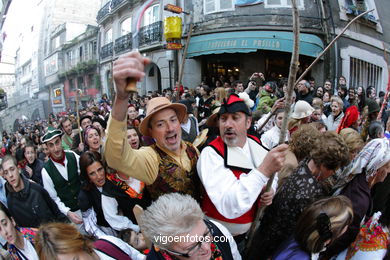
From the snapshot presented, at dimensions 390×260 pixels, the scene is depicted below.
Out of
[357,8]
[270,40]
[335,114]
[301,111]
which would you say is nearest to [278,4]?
[270,40]

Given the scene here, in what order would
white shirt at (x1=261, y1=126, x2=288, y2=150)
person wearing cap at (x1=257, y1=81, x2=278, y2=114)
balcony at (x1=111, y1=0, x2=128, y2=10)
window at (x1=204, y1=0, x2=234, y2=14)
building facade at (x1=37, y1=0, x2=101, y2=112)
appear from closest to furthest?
white shirt at (x1=261, y1=126, x2=288, y2=150), person wearing cap at (x1=257, y1=81, x2=278, y2=114), window at (x1=204, y1=0, x2=234, y2=14), balcony at (x1=111, y1=0, x2=128, y2=10), building facade at (x1=37, y1=0, x2=101, y2=112)

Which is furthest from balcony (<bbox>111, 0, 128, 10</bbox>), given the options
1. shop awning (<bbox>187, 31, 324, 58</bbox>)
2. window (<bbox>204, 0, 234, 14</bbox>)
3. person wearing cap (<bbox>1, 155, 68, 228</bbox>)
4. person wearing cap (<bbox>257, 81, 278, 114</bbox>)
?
person wearing cap (<bbox>1, 155, 68, 228</bbox>)

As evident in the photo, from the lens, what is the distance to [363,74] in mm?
11406

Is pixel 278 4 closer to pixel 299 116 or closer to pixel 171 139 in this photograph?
pixel 299 116

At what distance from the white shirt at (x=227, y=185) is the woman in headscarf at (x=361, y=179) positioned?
78 centimetres

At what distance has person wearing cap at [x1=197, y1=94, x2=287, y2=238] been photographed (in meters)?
1.20

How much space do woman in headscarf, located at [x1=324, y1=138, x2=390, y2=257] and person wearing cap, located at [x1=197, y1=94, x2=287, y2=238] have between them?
1.90 ft

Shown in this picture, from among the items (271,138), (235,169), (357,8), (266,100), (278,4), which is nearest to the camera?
(235,169)

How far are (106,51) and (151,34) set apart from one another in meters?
5.80

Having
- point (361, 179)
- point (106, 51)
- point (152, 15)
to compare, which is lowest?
point (361, 179)

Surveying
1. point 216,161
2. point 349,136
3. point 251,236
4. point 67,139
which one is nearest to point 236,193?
point 216,161

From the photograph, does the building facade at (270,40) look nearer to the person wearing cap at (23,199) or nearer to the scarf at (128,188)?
the person wearing cap at (23,199)

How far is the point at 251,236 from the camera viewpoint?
1.63m

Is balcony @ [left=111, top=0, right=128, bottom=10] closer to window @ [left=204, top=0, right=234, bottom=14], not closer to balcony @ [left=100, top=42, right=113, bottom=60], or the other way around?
balcony @ [left=100, top=42, right=113, bottom=60]
